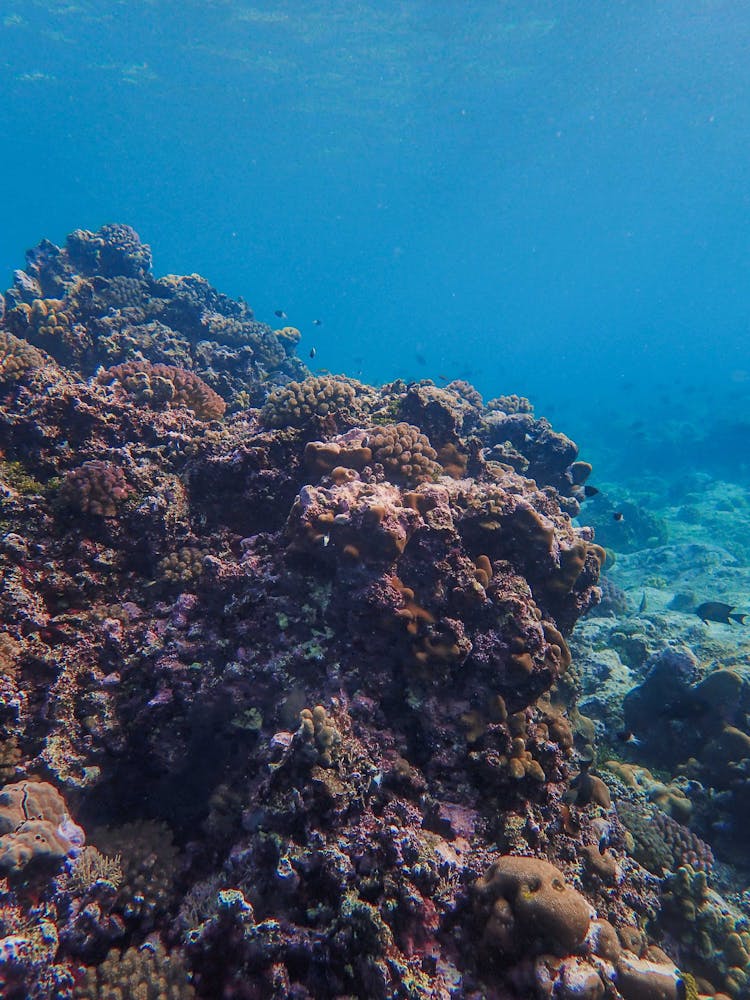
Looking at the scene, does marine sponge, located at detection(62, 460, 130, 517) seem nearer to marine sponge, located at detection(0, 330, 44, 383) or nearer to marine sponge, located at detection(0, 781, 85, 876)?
marine sponge, located at detection(0, 330, 44, 383)

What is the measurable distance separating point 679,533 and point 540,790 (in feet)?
81.6

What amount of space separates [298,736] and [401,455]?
4.19 metres

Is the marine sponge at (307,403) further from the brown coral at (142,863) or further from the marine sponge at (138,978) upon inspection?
the marine sponge at (138,978)

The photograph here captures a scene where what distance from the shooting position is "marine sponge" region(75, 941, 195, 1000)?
354cm

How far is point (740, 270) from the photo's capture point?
17562cm

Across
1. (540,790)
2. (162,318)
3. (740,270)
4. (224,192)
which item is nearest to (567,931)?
(540,790)

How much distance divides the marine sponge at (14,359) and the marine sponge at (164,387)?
1.65 meters

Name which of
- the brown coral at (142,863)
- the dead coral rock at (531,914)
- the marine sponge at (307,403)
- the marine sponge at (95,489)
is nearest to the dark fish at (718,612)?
the marine sponge at (307,403)

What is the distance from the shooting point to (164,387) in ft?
30.7

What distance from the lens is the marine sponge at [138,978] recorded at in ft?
11.6

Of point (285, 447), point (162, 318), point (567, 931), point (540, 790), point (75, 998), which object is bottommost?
point (75, 998)

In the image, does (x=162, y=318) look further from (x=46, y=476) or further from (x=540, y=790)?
(x=540, y=790)

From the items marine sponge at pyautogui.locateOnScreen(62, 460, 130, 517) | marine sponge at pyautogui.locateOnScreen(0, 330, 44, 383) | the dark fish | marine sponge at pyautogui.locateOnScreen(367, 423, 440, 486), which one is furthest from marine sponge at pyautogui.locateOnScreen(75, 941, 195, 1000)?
the dark fish

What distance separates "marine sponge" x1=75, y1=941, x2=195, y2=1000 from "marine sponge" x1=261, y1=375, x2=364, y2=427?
6458mm
